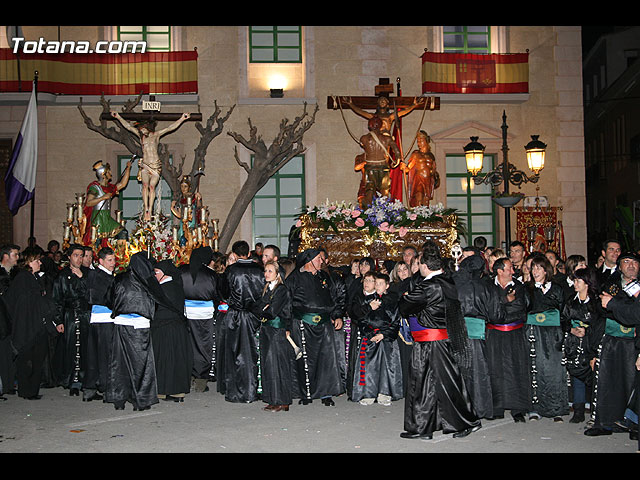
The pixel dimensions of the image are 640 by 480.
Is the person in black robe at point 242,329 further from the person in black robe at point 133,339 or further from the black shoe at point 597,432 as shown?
the black shoe at point 597,432

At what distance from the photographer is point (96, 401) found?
9.70 metres

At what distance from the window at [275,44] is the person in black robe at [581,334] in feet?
43.6

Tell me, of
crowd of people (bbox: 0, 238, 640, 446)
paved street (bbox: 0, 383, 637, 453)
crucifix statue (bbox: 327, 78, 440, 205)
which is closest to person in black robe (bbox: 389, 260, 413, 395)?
crowd of people (bbox: 0, 238, 640, 446)

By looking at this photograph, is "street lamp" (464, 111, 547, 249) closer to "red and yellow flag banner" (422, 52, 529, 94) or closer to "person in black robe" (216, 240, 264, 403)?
"red and yellow flag banner" (422, 52, 529, 94)

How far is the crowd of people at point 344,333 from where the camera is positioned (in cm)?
732

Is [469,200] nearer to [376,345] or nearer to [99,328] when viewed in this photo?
[376,345]

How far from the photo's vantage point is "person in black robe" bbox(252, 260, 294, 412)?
885 cm

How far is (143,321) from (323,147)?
443 inches

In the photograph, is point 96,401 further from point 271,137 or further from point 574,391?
point 271,137

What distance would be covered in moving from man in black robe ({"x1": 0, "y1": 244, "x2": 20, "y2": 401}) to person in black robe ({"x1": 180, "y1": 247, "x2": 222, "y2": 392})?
2.24m

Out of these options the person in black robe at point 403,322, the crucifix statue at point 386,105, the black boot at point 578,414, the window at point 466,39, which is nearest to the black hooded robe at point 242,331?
the person in black robe at point 403,322

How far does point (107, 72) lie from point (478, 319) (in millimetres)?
14006

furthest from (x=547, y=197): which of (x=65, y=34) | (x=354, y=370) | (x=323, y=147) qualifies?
(x=65, y=34)
